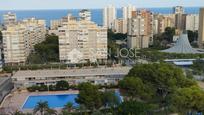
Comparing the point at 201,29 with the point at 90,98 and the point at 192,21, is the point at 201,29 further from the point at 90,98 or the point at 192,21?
the point at 90,98

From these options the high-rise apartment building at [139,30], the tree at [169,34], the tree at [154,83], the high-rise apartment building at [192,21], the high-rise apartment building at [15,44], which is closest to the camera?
the tree at [154,83]

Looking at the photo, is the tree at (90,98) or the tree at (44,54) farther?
the tree at (44,54)

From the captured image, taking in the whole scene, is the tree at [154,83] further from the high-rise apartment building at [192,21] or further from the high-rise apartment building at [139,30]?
the high-rise apartment building at [192,21]

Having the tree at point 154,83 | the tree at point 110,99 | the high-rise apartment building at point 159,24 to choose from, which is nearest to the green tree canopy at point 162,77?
the tree at point 154,83

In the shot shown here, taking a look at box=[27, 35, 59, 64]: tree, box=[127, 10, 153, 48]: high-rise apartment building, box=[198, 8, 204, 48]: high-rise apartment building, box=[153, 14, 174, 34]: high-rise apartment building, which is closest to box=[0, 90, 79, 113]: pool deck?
box=[27, 35, 59, 64]: tree

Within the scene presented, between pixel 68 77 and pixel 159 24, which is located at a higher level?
pixel 159 24

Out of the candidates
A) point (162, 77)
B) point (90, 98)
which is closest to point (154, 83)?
point (162, 77)
